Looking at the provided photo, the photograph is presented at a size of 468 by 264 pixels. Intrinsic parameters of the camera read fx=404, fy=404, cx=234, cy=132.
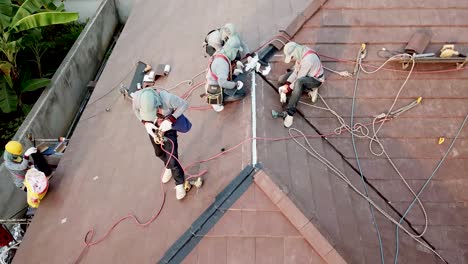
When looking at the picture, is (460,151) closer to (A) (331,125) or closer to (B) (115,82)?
(A) (331,125)

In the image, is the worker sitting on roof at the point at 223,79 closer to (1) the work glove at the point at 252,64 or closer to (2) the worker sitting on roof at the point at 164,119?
(1) the work glove at the point at 252,64

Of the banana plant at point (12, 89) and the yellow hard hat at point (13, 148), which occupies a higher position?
the yellow hard hat at point (13, 148)

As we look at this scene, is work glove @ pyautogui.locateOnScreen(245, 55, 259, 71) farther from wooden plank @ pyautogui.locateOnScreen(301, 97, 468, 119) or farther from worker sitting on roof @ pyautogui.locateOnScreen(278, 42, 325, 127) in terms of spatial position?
wooden plank @ pyautogui.locateOnScreen(301, 97, 468, 119)

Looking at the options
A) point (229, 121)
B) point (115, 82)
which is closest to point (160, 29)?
point (115, 82)

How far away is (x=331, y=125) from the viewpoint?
7191 mm

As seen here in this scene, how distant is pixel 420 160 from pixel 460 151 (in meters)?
0.77

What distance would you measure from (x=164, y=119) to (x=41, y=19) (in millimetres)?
5988

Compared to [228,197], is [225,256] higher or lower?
lower

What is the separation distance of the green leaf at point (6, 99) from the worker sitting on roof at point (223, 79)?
21.7 feet

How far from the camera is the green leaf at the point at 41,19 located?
381 inches

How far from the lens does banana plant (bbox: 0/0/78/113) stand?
9.77 metres

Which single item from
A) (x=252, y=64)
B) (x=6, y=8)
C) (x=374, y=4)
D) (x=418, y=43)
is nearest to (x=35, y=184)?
(x=252, y=64)

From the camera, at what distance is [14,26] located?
31.6 ft

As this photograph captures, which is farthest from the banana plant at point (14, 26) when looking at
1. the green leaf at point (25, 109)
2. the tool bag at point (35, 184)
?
the tool bag at point (35, 184)
